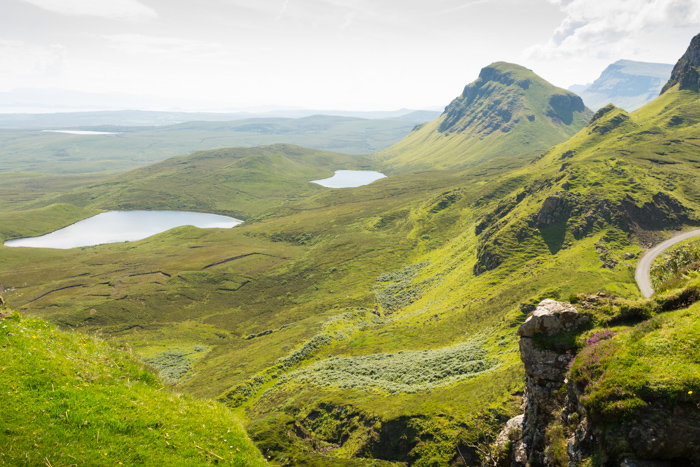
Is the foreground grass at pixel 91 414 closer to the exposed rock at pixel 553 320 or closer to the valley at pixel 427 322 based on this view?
the valley at pixel 427 322

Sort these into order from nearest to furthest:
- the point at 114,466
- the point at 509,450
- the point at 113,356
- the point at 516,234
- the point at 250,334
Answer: the point at 114,466 → the point at 113,356 → the point at 509,450 → the point at 250,334 → the point at 516,234

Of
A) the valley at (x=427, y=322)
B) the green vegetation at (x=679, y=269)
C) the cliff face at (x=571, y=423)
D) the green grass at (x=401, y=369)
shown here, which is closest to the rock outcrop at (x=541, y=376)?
the cliff face at (x=571, y=423)

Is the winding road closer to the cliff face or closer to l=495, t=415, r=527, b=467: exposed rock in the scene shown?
l=495, t=415, r=527, b=467: exposed rock

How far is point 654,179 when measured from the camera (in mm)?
146625

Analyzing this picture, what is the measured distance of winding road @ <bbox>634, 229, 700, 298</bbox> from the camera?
89506 millimetres

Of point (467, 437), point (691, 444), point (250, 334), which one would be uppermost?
point (691, 444)

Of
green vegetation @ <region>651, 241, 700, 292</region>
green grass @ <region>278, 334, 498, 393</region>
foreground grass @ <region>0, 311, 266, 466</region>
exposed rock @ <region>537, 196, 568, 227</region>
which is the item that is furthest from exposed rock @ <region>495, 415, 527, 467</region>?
exposed rock @ <region>537, 196, 568, 227</region>

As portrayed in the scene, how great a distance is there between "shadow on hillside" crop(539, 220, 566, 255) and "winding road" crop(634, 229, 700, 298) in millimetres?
25753

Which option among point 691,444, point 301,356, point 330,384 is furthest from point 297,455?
point 301,356

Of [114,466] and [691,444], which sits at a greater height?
[691,444]

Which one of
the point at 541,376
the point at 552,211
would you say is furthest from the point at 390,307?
the point at 541,376

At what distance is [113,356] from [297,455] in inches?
1268

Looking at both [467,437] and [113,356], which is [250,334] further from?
[113,356]

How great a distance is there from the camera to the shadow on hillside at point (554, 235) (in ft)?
429
